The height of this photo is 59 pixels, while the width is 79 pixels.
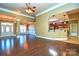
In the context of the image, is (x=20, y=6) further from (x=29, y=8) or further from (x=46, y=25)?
(x=46, y=25)

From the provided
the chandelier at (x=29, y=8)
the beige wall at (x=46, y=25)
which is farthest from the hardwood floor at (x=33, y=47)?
the chandelier at (x=29, y=8)

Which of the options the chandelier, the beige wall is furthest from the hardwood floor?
the chandelier

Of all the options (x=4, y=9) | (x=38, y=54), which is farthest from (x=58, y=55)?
(x=4, y=9)

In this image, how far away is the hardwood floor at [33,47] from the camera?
2637 millimetres

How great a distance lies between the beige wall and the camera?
2.67 m

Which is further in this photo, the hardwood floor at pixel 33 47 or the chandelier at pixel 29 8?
the chandelier at pixel 29 8

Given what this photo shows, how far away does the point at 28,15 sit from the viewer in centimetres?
288

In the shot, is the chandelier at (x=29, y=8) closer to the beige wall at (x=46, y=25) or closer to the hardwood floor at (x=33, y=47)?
the beige wall at (x=46, y=25)

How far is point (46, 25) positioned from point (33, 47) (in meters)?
0.60

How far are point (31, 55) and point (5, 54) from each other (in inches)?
21.2

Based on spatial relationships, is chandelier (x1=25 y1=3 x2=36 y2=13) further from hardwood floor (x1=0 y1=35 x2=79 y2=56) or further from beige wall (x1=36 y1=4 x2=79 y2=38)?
hardwood floor (x1=0 y1=35 x2=79 y2=56)

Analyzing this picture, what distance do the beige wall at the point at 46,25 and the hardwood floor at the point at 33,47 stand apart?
17 centimetres

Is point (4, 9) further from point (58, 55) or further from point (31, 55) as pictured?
point (58, 55)

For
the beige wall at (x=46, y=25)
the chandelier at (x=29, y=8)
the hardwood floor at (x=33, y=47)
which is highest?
the chandelier at (x=29, y=8)
